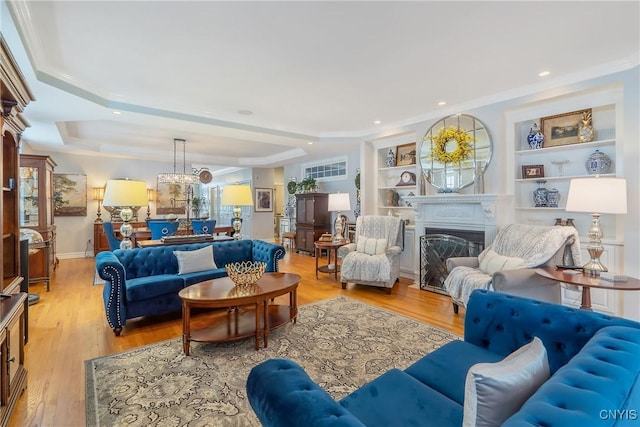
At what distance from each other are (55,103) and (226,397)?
12.9 feet

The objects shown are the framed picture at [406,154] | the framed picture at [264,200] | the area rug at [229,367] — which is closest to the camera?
the area rug at [229,367]

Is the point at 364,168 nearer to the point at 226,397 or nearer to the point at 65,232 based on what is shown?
the point at 226,397

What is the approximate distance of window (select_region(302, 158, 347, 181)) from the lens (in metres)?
7.57

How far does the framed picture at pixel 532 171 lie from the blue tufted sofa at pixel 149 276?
339cm

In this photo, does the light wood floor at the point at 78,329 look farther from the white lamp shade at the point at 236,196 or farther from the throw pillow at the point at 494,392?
the throw pillow at the point at 494,392

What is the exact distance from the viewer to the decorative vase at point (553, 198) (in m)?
3.86

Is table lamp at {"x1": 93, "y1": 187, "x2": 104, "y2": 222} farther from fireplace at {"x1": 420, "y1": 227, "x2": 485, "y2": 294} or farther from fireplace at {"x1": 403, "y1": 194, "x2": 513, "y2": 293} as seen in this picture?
fireplace at {"x1": 420, "y1": 227, "x2": 485, "y2": 294}

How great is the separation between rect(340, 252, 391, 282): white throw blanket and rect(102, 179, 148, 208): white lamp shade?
2853 millimetres

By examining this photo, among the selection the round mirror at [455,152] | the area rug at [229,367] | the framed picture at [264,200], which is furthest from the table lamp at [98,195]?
the round mirror at [455,152]

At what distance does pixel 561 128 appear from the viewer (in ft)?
12.6

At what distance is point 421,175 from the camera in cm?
491

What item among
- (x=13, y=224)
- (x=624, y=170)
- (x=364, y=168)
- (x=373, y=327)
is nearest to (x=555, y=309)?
(x=373, y=327)

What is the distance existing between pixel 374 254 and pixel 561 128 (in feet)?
9.35

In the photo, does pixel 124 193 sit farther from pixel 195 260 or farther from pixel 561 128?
pixel 561 128
